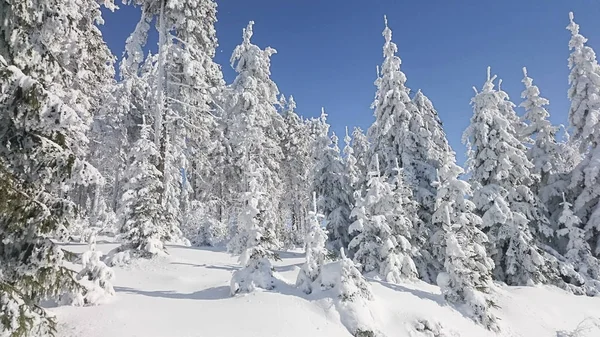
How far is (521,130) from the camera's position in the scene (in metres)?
27.3

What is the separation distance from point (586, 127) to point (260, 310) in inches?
955

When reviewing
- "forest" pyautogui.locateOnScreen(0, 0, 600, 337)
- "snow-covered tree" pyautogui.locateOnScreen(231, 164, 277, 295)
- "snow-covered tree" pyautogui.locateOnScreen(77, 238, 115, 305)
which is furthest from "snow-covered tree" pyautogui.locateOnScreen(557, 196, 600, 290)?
"snow-covered tree" pyautogui.locateOnScreen(77, 238, 115, 305)

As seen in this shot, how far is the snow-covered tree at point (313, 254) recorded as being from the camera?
1390 cm

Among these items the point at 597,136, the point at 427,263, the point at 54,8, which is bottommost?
the point at 427,263

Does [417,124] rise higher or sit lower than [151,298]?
higher

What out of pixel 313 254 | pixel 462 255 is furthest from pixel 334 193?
pixel 313 254

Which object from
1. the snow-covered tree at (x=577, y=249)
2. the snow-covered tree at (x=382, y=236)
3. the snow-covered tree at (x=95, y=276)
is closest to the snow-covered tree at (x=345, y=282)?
the snow-covered tree at (x=382, y=236)

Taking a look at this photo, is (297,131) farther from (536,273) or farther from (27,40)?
(27,40)

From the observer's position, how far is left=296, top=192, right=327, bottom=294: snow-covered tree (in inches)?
547

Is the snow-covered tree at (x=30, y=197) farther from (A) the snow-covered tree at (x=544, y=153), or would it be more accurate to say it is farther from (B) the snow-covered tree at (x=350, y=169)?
(A) the snow-covered tree at (x=544, y=153)

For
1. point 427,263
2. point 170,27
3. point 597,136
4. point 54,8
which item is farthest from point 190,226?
point 597,136

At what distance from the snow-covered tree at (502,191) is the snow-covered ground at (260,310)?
71.1 inches

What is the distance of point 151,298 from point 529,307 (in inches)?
621

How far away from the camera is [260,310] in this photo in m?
11.6
